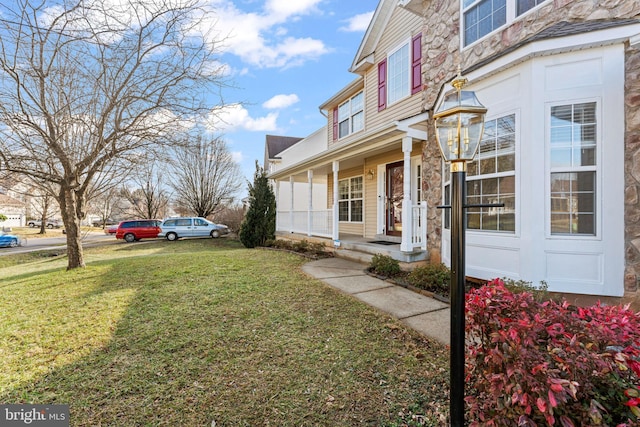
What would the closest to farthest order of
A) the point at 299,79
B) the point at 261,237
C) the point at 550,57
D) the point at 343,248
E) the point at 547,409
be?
the point at 547,409
the point at 550,57
the point at 343,248
the point at 299,79
the point at 261,237

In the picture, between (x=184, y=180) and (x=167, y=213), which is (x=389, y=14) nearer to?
(x=184, y=180)

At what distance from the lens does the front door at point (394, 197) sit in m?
8.64

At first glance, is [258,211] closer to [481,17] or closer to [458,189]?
[481,17]

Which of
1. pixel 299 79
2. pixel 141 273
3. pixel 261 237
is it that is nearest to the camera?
pixel 141 273

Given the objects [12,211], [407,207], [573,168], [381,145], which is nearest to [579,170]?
[573,168]

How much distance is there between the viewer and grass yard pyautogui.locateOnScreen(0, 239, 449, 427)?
2273 millimetres

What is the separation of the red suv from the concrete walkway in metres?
16.3

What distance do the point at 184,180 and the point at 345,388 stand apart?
2156 cm

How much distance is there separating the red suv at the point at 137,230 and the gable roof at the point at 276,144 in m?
9.34

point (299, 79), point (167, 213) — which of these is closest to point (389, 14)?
point (299, 79)

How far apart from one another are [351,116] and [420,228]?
5.87m

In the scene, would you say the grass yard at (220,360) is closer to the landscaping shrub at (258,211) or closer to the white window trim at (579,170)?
the white window trim at (579,170)

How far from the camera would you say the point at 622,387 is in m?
1.39

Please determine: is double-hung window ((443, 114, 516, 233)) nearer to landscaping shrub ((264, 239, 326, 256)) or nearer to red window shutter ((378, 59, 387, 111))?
landscaping shrub ((264, 239, 326, 256))
